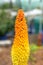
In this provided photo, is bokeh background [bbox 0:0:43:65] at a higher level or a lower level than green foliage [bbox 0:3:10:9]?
lower

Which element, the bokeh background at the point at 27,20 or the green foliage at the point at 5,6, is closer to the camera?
the bokeh background at the point at 27,20

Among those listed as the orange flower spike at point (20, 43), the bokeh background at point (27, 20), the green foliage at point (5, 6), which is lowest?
the bokeh background at point (27, 20)

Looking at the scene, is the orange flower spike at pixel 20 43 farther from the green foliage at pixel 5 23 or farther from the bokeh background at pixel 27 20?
the green foliage at pixel 5 23

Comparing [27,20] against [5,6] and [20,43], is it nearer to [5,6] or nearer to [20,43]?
[5,6]

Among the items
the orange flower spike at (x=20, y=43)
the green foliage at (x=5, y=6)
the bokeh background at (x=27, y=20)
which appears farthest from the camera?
the green foliage at (x=5, y=6)

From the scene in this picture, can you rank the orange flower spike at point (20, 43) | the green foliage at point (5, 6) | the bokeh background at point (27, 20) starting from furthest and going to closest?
the green foliage at point (5, 6), the bokeh background at point (27, 20), the orange flower spike at point (20, 43)

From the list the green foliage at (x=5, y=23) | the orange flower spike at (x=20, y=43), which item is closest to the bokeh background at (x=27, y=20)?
the green foliage at (x=5, y=23)

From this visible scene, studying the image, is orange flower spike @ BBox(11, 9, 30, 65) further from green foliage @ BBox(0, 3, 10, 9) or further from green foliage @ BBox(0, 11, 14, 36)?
green foliage @ BBox(0, 3, 10, 9)

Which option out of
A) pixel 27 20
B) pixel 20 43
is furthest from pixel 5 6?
pixel 20 43

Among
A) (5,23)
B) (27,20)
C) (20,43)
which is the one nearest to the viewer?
(20,43)

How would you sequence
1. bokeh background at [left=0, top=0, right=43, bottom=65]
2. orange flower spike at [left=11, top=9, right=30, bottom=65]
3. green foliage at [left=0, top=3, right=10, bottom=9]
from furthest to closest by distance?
green foliage at [left=0, top=3, right=10, bottom=9]
bokeh background at [left=0, top=0, right=43, bottom=65]
orange flower spike at [left=11, top=9, right=30, bottom=65]

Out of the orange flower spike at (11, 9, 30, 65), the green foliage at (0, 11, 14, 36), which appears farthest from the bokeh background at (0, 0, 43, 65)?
the orange flower spike at (11, 9, 30, 65)

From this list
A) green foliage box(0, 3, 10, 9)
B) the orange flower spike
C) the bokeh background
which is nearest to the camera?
the orange flower spike

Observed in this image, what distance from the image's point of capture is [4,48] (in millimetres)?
8867
